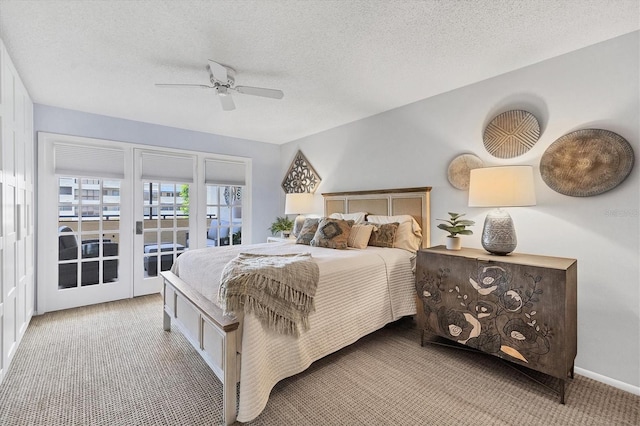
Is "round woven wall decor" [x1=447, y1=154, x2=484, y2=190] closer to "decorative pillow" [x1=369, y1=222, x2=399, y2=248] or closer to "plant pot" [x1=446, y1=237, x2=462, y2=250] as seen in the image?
"plant pot" [x1=446, y1=237, x2=462, y2=250]

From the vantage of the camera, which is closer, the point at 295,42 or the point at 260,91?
the point at 295,42

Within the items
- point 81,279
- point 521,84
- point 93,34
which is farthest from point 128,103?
point 521,84

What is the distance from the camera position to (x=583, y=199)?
2166mm

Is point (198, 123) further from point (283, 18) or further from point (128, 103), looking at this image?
→ point (283, 18)

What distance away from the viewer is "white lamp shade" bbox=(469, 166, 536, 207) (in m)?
2.12

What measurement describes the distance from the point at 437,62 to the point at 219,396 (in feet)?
9.78

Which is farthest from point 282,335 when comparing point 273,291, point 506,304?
point 506,304

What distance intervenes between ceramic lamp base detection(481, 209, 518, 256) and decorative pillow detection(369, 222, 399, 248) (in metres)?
0.94

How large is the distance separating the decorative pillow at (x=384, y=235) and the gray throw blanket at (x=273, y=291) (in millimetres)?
1212

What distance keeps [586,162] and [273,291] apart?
7.97 ft

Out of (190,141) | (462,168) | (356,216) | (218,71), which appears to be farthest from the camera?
(190,141)

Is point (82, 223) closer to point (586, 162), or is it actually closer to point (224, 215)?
point (224, 215)

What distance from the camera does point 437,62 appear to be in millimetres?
2387

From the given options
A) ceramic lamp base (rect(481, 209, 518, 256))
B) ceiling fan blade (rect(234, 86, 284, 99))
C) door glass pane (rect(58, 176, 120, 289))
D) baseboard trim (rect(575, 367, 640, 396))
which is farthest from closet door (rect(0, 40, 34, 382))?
baseboard trim (rect(575, 367, 640, 396))
